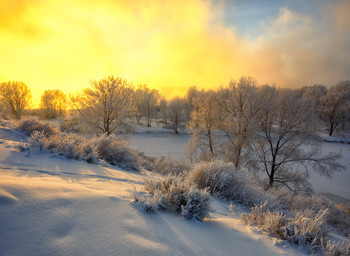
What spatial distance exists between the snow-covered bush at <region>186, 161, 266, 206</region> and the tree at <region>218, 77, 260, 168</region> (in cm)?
998

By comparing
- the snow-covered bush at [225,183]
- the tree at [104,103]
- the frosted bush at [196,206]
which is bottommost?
the snow-covered bush at [225,183]

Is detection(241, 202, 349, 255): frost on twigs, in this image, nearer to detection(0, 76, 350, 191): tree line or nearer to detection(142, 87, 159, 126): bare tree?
detection(0, 76, 350, 191): tree line

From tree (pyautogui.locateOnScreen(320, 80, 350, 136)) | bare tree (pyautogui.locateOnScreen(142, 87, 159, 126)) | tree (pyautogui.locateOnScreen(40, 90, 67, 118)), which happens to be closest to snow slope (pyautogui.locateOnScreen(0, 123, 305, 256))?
tree (pyautogui.locateOnScreen(320, 80, 350, 136))

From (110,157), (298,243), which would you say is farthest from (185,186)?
(110,157)

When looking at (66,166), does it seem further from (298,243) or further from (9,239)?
(298,243)

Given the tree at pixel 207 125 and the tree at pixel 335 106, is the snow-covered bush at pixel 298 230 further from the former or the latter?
the tree at pixel 335 106

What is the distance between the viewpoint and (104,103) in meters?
15.4

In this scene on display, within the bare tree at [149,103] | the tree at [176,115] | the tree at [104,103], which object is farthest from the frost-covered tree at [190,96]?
the tree at [104,103]

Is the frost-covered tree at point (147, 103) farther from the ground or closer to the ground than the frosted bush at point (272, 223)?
farther from the ground

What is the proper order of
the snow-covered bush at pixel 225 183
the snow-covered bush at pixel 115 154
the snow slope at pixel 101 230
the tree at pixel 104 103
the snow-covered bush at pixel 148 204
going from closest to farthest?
the snow slope at pixel 101 230
the snow-covered bush at pixel 148 204
the snow-covered bush at pixel 225 183
the snow-covered bush at pixel 115 154
the tree at pixel 104 103

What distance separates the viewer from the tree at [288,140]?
43.9ft

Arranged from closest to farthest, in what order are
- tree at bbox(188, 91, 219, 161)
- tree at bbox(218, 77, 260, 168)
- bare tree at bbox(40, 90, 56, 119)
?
tree at bbox(218, 77, 260, 168) < tree at bbox(188, 91, 219, 161) < bare tree at bbox(40, 90, 56, 119)

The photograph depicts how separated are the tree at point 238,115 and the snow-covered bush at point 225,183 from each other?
9975 mm

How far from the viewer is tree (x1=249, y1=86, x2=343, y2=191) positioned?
527 inches
